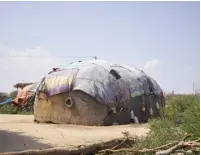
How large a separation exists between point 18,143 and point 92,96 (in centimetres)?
556

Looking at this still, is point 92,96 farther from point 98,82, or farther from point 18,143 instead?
point 18,143

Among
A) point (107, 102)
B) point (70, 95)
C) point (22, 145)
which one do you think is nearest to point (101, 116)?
point (107, 102)

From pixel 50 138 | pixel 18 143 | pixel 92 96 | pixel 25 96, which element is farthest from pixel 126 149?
pixel 25 96

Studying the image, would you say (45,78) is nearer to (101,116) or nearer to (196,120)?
(101,116)

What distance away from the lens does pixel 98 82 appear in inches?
584

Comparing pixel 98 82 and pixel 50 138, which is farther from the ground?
pixel 98 82

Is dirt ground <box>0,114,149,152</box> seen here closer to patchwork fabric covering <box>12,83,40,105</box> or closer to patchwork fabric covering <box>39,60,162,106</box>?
patchwork fabric covering <box>39,60,162,106</box>

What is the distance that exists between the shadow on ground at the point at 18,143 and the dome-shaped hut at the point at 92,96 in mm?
4284

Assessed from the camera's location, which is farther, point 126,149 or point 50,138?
point 50,138

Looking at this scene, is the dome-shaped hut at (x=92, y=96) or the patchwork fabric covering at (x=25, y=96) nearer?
the dome-shaped hut at (x=92, y=96)

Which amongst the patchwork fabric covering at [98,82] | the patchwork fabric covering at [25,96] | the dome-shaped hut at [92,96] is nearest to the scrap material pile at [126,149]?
the dome-shaped hut at [92,96]

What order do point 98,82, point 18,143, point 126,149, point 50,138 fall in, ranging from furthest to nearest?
point 98,82 < point 50,138 < point 18,143 < point 126,149

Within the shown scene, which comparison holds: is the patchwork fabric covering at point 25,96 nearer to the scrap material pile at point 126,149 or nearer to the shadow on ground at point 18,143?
the shadow on ground at point 18,143

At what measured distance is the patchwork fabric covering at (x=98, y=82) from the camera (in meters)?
14.5
